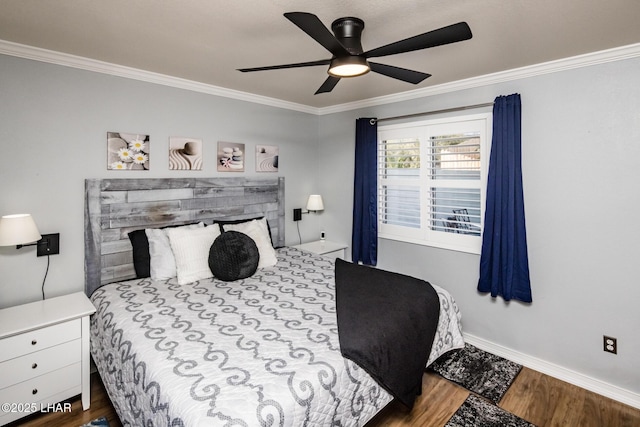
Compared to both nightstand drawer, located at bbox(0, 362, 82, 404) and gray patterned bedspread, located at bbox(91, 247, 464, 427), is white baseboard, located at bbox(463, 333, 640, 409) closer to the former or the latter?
gray patterned bedspread, located at bbox(91, 247, 464, 427)

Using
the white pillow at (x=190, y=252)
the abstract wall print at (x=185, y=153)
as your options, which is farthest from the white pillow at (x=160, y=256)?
the abstract wall print at (x=185, y=153)

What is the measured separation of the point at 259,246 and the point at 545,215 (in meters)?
2.44

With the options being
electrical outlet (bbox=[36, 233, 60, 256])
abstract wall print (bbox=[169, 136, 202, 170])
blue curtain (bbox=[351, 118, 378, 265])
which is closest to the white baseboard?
blue curtain (bbox=[351, 118, 378, 265])

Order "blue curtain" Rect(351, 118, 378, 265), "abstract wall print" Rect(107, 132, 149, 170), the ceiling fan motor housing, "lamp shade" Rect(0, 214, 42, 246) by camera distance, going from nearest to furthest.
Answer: the ceiling fan motor housing → "lamp shade" Rect(0, 214, 42, 246) → "abstract wall print" Rect(107, 132, 149, 170) → "blue curtain" Rect(351, 118, 378, 265)

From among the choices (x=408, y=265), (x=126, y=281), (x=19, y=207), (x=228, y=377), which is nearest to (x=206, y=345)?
(x=228, y=377)

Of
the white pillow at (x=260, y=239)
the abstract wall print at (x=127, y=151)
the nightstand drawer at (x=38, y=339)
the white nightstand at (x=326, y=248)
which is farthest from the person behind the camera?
the white nightstand at (x=326, y=248)

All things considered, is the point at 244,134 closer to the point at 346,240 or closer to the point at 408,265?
the point at 346,240

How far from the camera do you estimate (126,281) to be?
2.64 m

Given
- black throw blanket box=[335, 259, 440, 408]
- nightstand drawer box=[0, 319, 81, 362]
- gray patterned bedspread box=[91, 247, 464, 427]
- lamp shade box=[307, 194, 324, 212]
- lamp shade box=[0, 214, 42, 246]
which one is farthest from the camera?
lamp shade box=[307, 194, 324, 212]

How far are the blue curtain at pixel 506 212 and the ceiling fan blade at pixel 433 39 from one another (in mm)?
1497

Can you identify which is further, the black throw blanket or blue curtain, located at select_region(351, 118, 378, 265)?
blue curtain, located at select_region(351, 118, 378, 265)

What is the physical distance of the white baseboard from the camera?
2342 mm

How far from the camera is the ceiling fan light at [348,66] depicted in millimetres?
1717

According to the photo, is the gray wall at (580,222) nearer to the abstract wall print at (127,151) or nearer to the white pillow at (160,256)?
the white pillow at (160,256)
